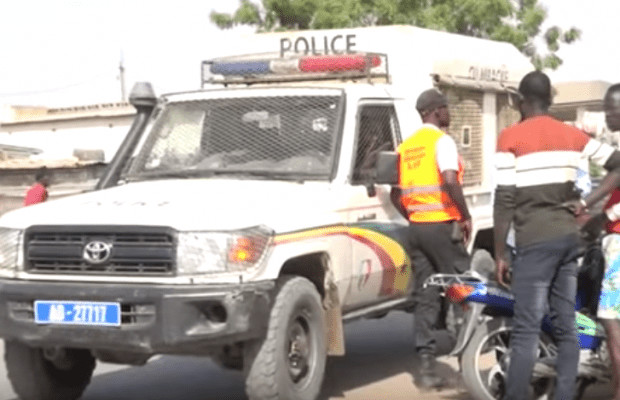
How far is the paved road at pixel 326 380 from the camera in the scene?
7484mm

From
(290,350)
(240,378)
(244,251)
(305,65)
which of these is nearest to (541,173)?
(244,251)

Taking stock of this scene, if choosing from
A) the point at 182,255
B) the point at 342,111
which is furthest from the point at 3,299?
the point at 342,111

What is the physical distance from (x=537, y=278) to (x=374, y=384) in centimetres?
215

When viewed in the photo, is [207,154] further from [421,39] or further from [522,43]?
[522,43]

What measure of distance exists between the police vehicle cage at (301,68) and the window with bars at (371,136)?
41 cm

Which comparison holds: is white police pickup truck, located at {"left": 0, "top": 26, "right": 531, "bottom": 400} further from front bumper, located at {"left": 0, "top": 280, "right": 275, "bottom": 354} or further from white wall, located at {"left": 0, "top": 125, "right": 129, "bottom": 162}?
white wall, located at {"left": 0, "top": 125, "right": 129, "bottom": 162}

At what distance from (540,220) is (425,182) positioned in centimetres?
150

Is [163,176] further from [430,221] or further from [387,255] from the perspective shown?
[430,221]

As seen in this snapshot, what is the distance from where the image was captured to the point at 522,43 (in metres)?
31.2

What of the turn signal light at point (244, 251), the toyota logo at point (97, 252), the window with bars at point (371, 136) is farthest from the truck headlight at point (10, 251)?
the window with bars at point (371, 136)

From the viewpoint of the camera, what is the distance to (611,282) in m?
6.18

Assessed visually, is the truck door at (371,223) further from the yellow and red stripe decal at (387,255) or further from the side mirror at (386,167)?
the side mirror at (386,167)

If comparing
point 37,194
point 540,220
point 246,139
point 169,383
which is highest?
point 246,139

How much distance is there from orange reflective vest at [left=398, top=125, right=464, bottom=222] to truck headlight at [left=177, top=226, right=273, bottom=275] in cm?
169
